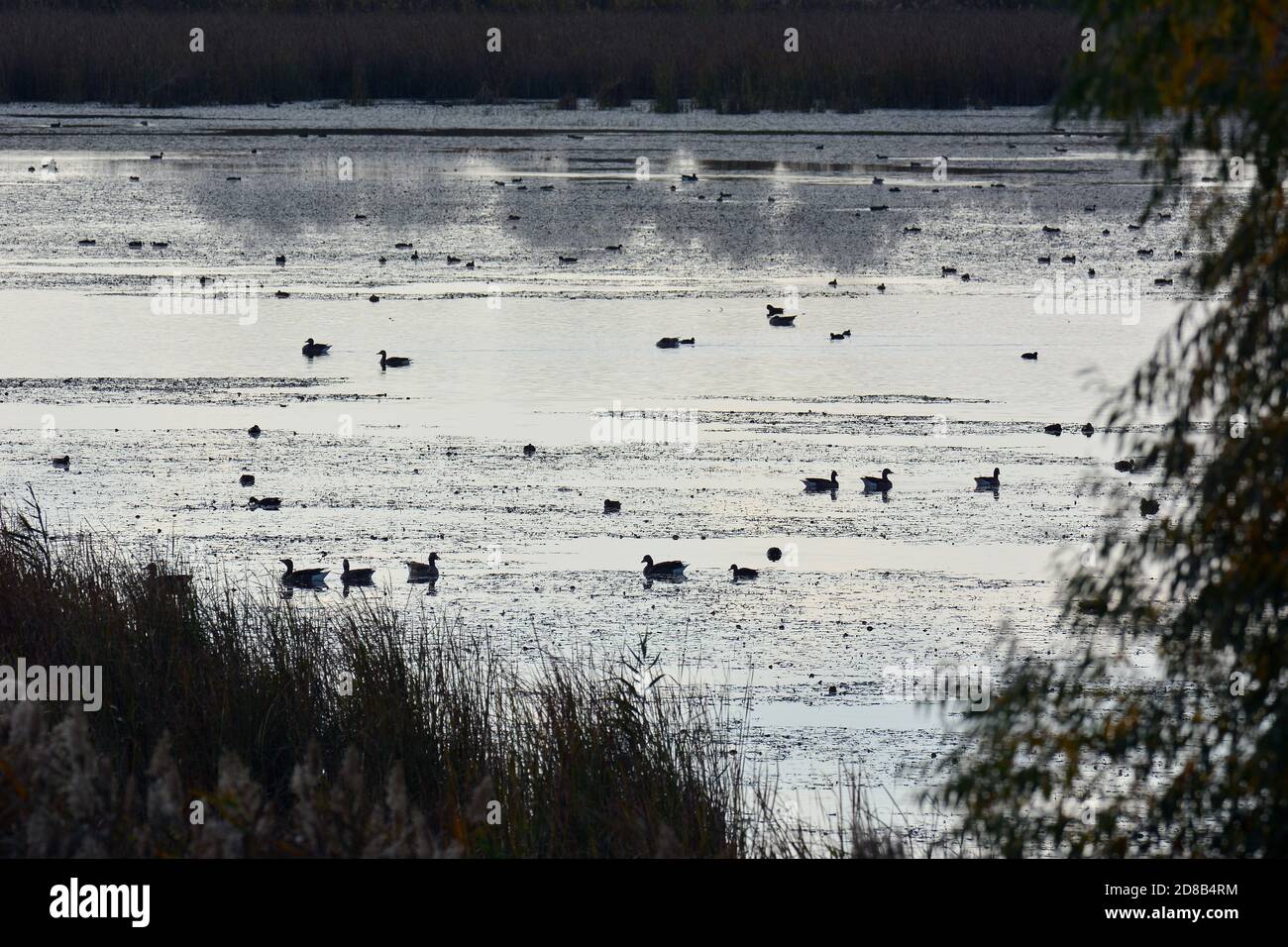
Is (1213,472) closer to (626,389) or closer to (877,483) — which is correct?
(877,483)

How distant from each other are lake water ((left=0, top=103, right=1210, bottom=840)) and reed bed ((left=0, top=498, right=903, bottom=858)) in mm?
735

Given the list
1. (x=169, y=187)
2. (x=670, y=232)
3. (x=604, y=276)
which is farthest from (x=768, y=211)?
(x=169, y=187)

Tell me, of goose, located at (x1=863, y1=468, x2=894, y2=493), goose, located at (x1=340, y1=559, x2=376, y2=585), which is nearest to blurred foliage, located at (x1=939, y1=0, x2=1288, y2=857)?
goose, located at (x1=340, y1=559, x2=376, y2=585)

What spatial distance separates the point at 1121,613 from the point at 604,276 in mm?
14937

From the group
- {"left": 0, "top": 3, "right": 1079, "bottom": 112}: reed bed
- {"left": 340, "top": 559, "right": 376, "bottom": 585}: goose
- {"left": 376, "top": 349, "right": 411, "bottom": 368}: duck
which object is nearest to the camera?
{"left": 340, "top": 559, "right": 376, "bottom": 585}: goose

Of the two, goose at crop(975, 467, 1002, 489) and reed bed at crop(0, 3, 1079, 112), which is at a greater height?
reed bed at crop(0, 3, 1079, 112)

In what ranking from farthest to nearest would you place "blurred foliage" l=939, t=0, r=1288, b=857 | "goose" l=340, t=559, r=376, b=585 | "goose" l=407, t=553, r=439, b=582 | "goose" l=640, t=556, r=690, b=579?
"goose" l=640, t=556, r=690, b=579, "goose" l=407, t=553, r=439, b=582, "goose" l=340, t=559, r=376, b=585, "blurred foliage" l=939, t=0, r=1288, b=857

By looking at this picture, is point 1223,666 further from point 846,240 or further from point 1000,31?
point 1000,31

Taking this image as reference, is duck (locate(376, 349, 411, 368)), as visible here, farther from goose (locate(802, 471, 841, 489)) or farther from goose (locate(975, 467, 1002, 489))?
goose (locate(975, 467, 1002, 489))

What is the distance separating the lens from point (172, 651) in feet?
25.5

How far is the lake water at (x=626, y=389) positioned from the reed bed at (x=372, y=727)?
74cm

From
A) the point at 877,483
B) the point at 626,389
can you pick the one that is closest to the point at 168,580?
the point at 877,483

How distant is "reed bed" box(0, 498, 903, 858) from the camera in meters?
6.29

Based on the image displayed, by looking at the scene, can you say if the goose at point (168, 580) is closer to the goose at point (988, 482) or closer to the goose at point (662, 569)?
the goose at point (662, 569)
